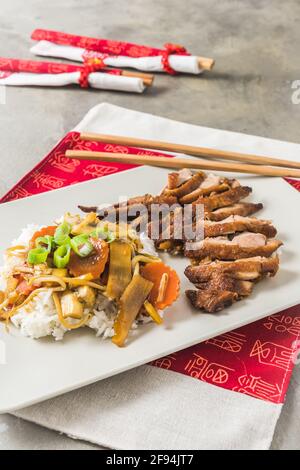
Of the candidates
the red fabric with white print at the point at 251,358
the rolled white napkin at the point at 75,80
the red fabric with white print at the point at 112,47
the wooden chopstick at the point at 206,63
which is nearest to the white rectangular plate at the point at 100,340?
the red fabric with white print at the point at 251,358

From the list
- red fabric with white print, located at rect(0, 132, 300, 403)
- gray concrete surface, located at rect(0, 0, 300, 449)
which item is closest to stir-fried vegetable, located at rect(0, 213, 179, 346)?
red fabric with white print, located at rect(0, 132, 300, 403)

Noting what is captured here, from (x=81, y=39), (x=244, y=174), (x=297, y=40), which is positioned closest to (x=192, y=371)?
(x=244, y=174)

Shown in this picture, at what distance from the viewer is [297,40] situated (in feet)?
20.2

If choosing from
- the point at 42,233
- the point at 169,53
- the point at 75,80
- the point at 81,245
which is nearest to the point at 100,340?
the point at 81,245

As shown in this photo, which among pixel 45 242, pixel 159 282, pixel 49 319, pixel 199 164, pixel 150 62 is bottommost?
pixel 49 319

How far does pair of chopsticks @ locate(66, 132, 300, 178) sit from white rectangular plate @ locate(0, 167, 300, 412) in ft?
0.86

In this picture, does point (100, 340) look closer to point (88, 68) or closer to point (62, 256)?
point (62, 256)

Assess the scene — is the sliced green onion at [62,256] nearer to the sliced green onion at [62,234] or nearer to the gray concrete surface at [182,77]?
the sliced green onion at [62,234]

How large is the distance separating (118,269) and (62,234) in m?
0.31

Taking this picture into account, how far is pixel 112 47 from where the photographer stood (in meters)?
5.77

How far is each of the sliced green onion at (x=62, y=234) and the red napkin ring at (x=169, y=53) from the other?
292cm

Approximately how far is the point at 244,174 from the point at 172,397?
1.59 m

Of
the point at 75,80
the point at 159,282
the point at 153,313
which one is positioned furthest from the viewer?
the point at 75,80
